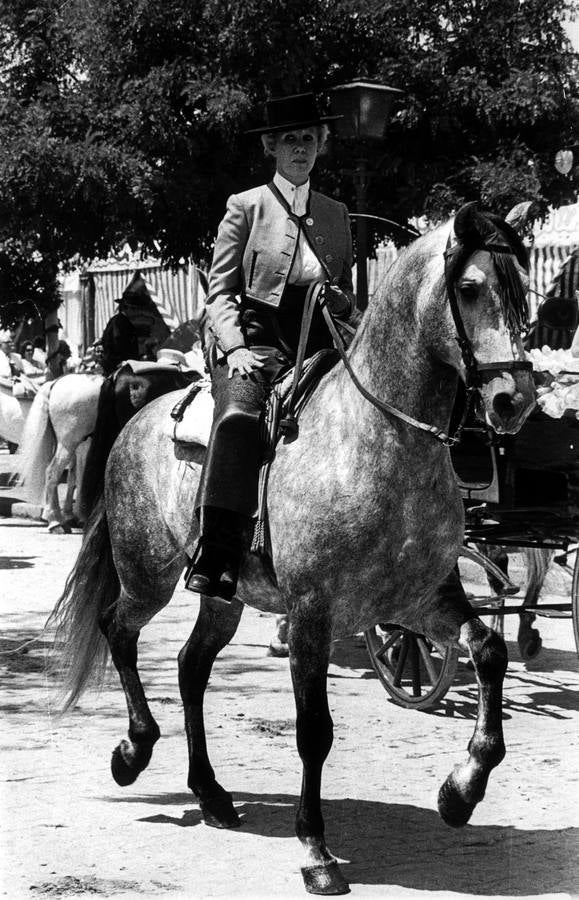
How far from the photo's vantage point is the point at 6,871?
4719mm

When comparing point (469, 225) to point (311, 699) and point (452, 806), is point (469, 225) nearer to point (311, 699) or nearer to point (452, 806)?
point (311, 699)

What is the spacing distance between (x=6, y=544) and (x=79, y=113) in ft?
16.9

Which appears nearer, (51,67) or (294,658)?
(294,658)

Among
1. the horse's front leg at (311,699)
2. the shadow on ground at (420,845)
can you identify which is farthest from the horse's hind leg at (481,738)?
the horse's front leg at (311,699)

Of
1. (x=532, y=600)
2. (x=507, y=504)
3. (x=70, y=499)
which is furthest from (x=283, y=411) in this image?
(x=70, y=499)

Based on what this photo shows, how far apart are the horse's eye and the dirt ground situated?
1841mm

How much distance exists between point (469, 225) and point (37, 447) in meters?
11.4

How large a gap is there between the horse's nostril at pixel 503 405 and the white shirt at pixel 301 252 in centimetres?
130

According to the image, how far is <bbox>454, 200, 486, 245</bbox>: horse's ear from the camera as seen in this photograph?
14.6 feet

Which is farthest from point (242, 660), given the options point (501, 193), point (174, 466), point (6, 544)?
point (501, 193)

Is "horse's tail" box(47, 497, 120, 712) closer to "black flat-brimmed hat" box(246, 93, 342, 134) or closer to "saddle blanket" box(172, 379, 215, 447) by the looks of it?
"saddle blanket" box(172, 379, 215, 447)

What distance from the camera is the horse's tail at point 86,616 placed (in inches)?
248

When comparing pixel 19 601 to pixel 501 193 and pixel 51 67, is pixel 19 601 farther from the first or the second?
pixel 51 67

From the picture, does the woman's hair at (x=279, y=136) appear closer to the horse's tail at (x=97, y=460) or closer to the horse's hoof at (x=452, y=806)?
the horse's tail at (x=97, y=460)
